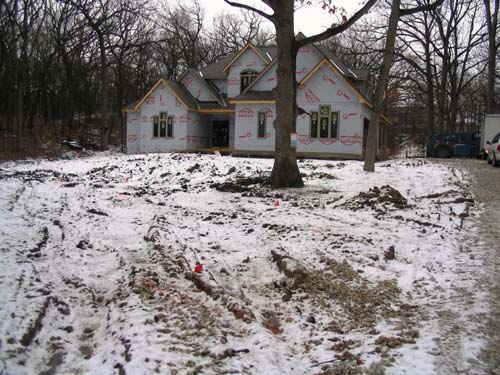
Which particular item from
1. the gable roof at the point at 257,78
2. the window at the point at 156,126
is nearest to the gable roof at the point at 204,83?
the gable roof at the point at 257,78

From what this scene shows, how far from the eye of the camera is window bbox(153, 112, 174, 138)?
30.3 metres

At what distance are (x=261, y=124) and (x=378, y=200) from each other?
723 inches

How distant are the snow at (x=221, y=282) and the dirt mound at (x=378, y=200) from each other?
83mm

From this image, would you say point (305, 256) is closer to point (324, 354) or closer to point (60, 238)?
point (324, 354)

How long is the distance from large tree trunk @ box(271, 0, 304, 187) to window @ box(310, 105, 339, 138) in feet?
45.6

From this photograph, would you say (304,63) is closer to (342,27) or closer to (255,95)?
(255,95)

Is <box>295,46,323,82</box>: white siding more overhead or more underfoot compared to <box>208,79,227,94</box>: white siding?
more overhead

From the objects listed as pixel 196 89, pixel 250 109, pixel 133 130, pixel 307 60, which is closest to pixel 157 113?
pixel 133 130

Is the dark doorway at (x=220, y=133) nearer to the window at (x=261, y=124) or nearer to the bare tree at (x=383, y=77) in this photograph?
the window at (x=261, y=124)

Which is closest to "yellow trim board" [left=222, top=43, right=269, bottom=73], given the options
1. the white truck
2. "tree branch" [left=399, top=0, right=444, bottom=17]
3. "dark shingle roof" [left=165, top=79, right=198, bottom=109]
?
"dark shingle roof" [left=165, top=79, right=198, bottom=109]

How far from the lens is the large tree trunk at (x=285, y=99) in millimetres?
12688

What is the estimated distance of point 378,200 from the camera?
1018 cm

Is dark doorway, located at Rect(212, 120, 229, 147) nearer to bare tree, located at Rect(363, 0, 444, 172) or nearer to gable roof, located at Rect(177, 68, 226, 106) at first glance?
gable roof, located at Rect(177, 68, 226, 106)

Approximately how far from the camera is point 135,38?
148ft
